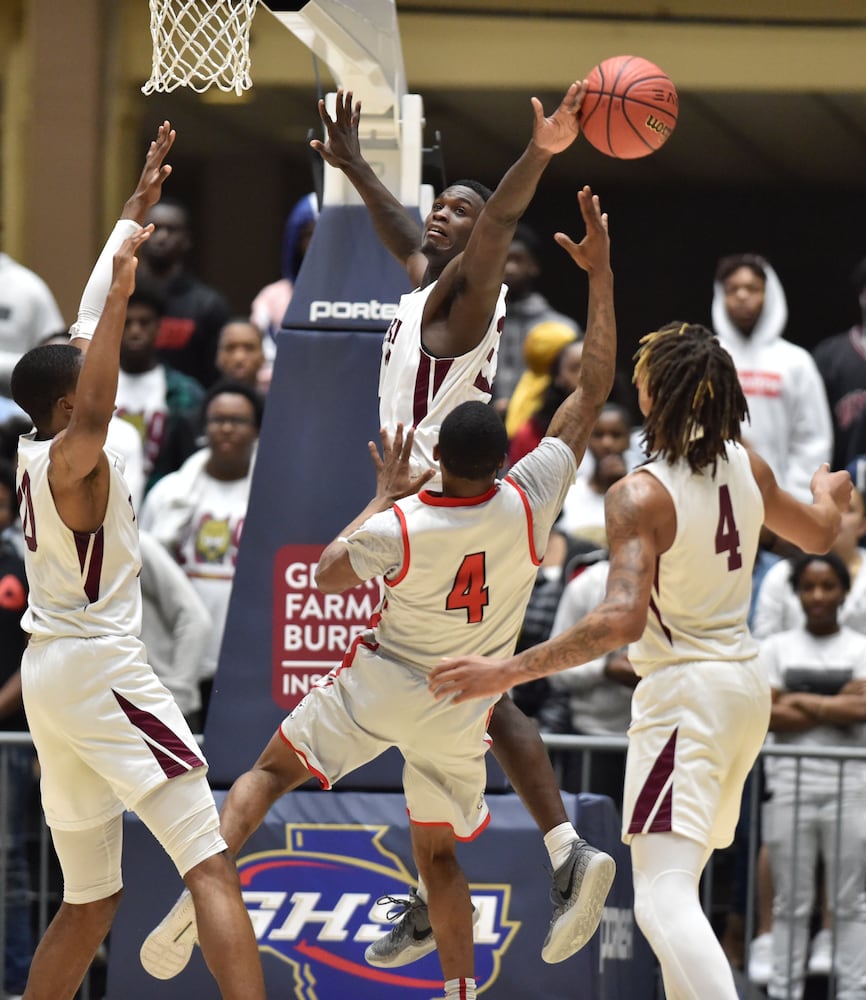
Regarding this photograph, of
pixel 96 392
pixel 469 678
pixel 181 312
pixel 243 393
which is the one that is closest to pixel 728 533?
pixel 469 678

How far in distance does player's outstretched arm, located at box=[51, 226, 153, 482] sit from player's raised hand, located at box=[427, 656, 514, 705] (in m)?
1.20

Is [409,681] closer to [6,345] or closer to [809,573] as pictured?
[809,573]

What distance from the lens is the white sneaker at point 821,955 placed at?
26.4 ft

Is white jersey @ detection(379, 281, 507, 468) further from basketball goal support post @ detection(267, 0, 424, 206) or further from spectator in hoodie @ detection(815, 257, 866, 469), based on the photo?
spectator in hoodie @ detection(815, 257, 866, 469)

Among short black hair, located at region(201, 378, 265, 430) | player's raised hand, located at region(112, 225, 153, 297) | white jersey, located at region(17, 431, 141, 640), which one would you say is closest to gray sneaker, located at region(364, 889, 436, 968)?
white jersey, located at region(17, 431, 141, 640)

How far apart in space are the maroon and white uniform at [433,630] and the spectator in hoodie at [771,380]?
379 cm

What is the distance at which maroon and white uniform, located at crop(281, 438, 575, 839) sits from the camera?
19.2 feet

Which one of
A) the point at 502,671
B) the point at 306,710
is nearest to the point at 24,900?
the point at 306,710

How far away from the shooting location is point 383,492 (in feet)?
19.5

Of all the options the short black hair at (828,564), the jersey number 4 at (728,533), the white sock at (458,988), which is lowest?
the white sock at (458,988)

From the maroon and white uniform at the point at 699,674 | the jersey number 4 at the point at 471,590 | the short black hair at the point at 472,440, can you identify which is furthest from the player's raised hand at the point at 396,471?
the maroon and white uniform at the point at 699,674

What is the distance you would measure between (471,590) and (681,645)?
2.16ft

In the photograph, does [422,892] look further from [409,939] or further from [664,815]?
[664,815]

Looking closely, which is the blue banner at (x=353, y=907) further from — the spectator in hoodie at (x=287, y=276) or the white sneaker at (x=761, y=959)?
the spectator in hoodie at (x=287, y=276)
